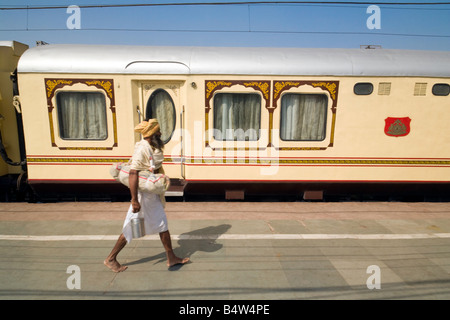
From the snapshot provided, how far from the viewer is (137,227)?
3141mm

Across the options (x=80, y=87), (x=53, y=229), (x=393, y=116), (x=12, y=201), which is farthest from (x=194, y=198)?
(x=393, y=116)

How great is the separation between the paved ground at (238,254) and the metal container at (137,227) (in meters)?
0.50

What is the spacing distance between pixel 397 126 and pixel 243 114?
296 cm

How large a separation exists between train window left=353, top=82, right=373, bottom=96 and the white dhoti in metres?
4.20

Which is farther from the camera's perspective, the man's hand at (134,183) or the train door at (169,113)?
the train door at (169,113)

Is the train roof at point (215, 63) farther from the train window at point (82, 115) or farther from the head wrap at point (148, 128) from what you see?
the head wrap at point (148, 128)

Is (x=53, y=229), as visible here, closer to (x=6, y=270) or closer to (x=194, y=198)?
(x=6, y=270)

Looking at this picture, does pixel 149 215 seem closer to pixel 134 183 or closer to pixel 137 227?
pixel 137 227

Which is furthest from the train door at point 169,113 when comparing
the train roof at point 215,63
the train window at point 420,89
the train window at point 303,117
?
the train window at point 420,89

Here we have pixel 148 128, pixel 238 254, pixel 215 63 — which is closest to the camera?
pixel 148 128

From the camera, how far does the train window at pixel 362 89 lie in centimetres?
525

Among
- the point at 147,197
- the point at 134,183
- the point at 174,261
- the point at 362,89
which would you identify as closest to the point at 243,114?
the point at 362,89
